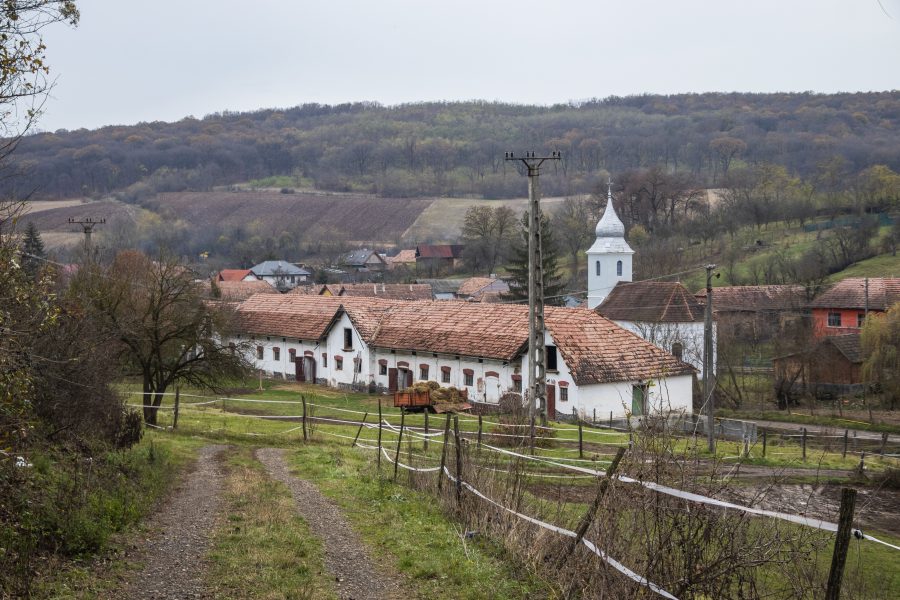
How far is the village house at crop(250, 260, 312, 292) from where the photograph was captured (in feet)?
341

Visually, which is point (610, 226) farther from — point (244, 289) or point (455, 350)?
point (244, 289)

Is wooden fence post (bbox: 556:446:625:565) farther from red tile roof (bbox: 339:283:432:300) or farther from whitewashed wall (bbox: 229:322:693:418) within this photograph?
red tile roof (bbox: 339:283:432:300)

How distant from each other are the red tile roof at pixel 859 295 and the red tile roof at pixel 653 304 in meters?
8.99

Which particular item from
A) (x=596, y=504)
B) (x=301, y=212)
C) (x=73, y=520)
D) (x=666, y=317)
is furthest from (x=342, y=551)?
(x=301, y=212)

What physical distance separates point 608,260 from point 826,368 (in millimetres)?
20453

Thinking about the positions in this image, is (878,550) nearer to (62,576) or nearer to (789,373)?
(62,576)

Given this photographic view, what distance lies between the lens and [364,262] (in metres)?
115

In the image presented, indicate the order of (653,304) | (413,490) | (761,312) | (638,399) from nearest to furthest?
1. (413,490)
2. (638,399)
3. (653,304)
4. (761,312)

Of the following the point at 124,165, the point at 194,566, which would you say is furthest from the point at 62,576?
the point at 124,165

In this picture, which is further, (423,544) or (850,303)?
(850,303)

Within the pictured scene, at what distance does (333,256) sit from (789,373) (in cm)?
8883

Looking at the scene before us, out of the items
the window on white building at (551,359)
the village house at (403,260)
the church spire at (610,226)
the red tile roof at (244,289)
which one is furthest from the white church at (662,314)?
the village house at (403,260)

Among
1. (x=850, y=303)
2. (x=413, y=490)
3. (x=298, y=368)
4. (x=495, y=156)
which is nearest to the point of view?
(x=413, y=490)

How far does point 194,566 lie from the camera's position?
10133 millimetres
